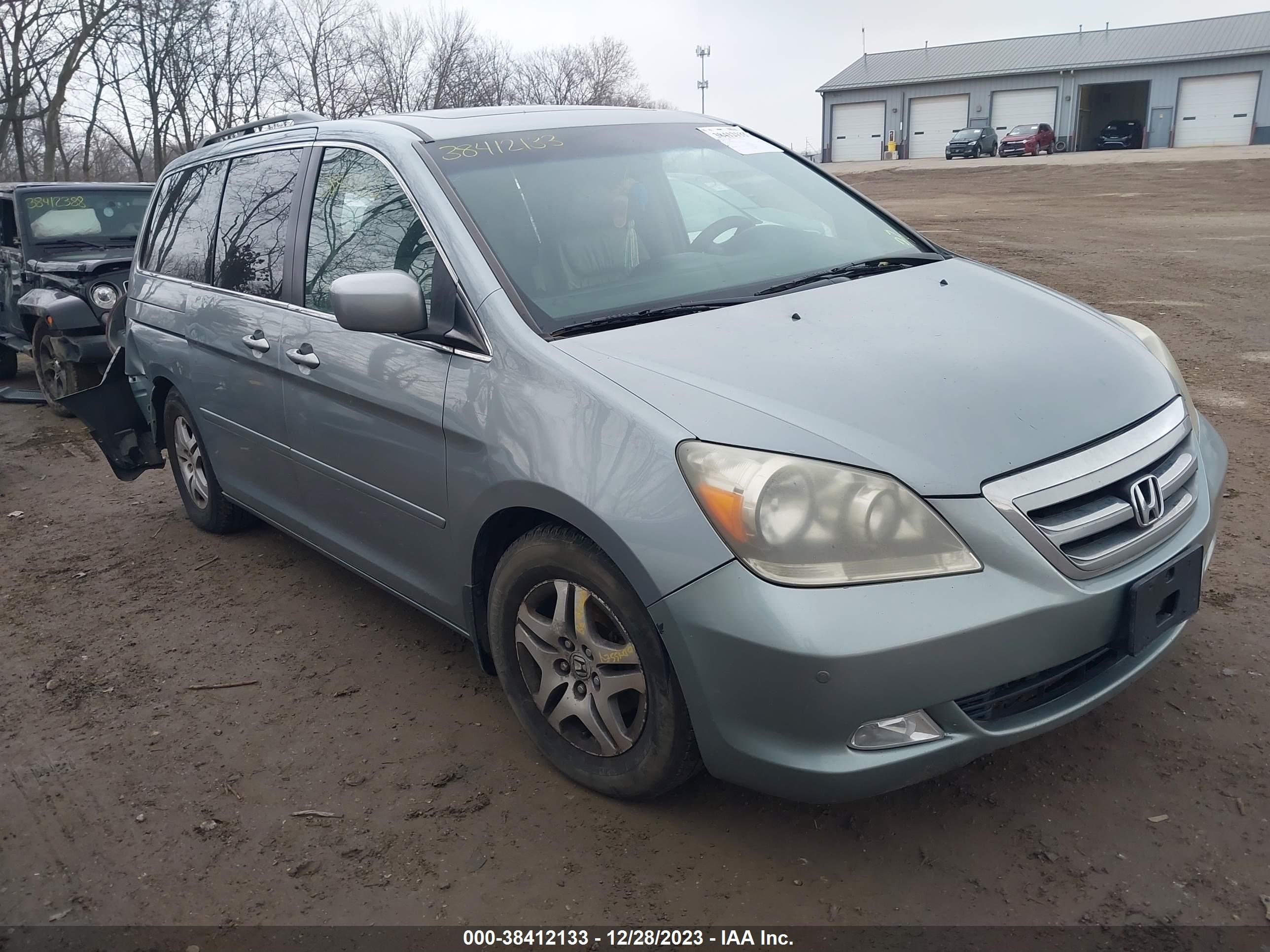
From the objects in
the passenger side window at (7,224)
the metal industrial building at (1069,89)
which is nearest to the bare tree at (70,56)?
the passenger side window at (7,224)

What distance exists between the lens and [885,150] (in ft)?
180

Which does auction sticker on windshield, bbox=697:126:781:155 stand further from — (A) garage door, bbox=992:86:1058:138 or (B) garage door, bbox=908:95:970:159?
(B) garage door, bbox=908:95:970:159

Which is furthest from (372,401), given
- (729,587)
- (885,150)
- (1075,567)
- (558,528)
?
(885,150)

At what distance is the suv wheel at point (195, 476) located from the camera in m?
4.90

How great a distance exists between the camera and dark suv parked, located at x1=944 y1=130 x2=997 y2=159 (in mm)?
43469

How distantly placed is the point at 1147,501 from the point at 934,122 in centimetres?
5732

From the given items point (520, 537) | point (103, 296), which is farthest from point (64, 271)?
point (520, 537)

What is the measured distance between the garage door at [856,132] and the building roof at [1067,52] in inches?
48.7

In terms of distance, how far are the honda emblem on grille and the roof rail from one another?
130 inches

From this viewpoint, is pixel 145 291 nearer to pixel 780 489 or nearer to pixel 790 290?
pixel 790 290

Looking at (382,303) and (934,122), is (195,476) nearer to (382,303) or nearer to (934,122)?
(382,303)

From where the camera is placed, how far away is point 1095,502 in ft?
7.91

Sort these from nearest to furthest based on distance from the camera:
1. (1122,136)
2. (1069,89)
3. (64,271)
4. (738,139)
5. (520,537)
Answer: (520,537)
(738,139)
(64,271)
(1122,136)
(1069,89)

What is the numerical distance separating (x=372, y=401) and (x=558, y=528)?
0.93m
